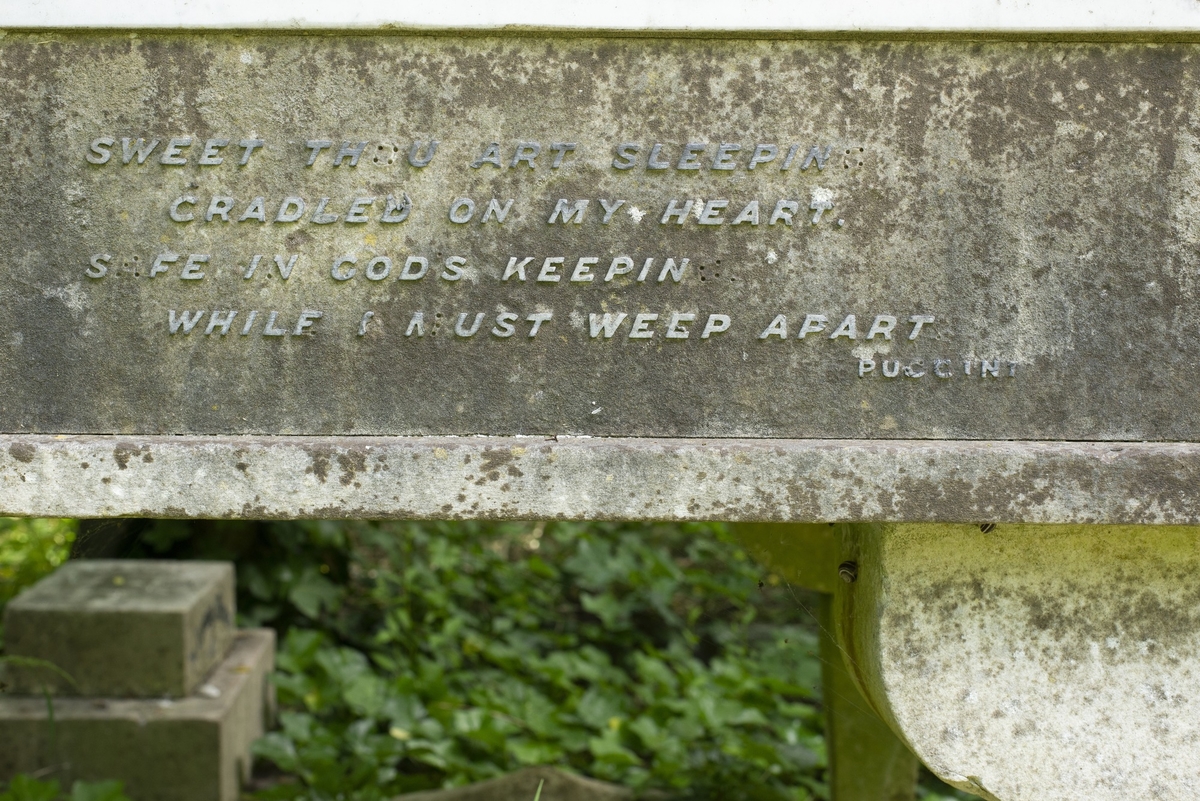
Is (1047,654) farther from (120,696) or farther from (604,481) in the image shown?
(120,696)

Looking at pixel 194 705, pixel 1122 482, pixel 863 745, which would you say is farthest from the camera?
pixel 194 705

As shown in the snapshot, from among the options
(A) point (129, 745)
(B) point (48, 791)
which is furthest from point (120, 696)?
(B) point (48, 791)

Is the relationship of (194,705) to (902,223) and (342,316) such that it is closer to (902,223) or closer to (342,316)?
(342,316)

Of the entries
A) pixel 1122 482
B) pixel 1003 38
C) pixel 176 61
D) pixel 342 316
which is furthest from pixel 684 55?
pixel 1122 482

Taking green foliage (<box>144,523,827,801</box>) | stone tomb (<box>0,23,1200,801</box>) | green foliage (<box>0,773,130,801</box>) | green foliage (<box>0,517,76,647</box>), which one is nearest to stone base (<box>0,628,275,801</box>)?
green foliage (<box>144,523,827,801</box>)

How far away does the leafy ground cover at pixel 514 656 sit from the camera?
289cm

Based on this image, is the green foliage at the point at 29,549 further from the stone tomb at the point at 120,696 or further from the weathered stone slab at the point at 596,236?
the weathered stone slab at the point at 596,236

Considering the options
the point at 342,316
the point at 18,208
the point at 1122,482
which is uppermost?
the point at 18,208

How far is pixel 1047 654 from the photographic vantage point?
5.11ft

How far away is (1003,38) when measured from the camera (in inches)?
57.2

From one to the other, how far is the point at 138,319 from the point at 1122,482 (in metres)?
1.35

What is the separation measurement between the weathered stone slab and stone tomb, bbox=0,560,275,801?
1416 mm

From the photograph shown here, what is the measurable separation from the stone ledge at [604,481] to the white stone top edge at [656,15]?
0.56 meters

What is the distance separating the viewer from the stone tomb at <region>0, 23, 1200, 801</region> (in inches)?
57.7
